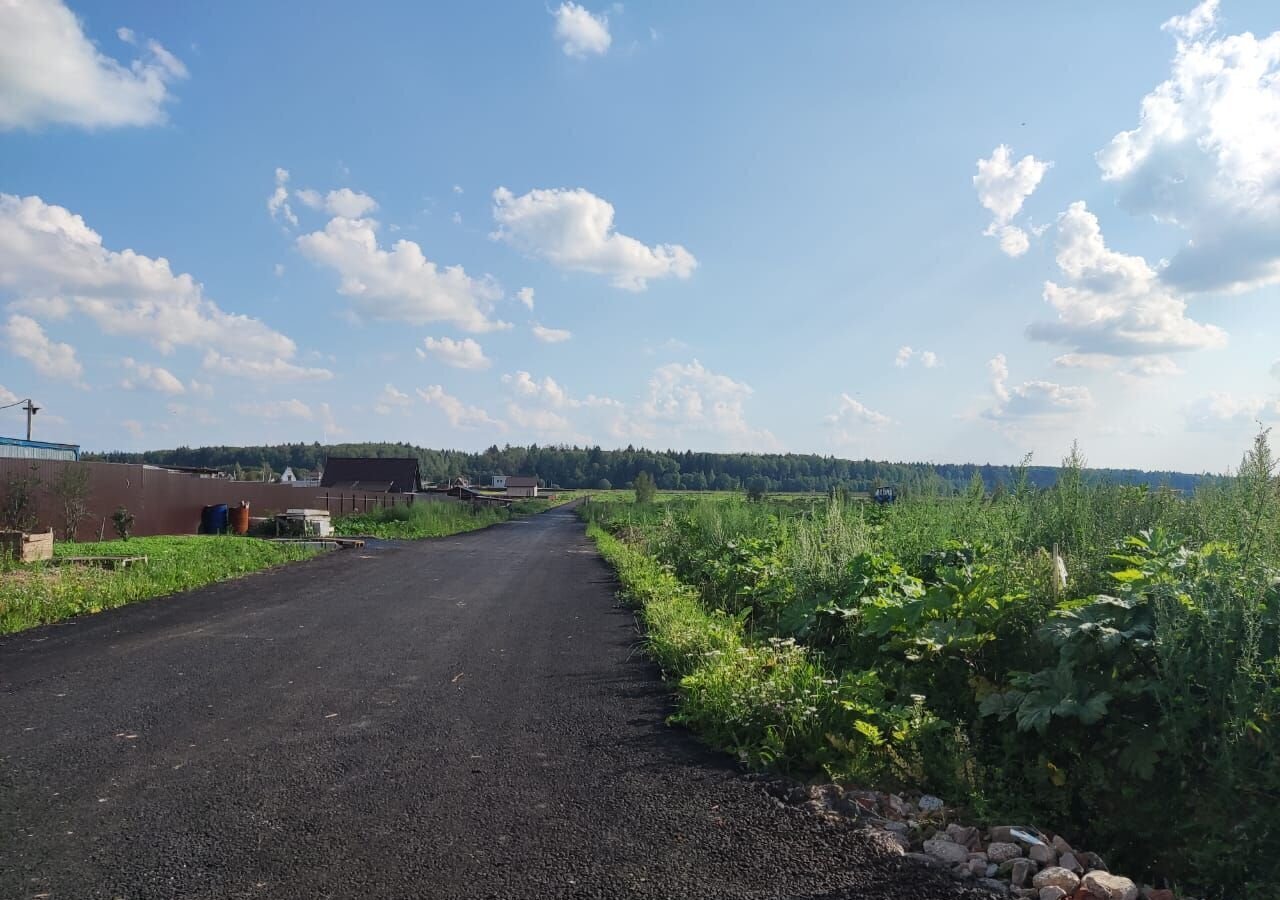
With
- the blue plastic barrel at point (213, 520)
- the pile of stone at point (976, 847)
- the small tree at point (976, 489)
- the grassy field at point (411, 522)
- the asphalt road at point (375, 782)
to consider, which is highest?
the small tree at point (976, 489)

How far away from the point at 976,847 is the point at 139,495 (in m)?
23.9

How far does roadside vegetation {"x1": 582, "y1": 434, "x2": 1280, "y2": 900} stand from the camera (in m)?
3.45

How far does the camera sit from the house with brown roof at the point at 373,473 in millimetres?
62500

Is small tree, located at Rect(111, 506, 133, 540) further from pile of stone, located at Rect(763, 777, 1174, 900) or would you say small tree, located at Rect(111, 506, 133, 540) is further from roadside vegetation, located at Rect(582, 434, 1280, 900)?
pile of stone, located at Rect(763, 777, 1174, 900)

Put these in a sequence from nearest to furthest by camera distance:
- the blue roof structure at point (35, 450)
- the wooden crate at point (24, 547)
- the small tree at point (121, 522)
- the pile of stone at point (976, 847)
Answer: the pile of stone at point (976, 847) < the wooden crate at point (24, 547) < the small tree at point (121, 522) < the blue roof structure at point (35, 450)

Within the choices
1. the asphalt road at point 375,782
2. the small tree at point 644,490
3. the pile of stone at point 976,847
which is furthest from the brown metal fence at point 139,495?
the small tree at point 644,490

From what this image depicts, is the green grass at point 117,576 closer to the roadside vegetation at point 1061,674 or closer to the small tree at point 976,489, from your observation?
the roadside vegetation at point 1061,674

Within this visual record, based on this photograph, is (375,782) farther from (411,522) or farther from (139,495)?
(411,522)

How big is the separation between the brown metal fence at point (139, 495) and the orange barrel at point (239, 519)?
3.20 feet

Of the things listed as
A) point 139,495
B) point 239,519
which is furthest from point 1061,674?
point 239,519

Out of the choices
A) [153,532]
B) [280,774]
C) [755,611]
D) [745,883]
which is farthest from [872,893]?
[153,532]

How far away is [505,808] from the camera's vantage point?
412cm

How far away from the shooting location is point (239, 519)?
1014 inches

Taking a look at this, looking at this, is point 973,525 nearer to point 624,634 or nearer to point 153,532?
point 624,634
